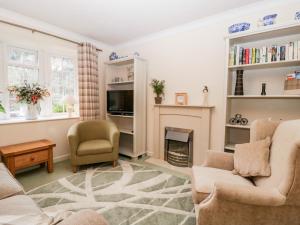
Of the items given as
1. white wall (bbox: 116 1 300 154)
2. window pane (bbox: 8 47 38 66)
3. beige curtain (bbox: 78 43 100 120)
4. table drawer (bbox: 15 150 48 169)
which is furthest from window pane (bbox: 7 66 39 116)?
white wall (bbox: 116 1 300 154)

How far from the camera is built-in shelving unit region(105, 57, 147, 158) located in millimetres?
3215

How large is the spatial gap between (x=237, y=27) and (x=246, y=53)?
1.34ft

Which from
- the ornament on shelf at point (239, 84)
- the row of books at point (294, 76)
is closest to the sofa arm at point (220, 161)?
the ornament on shelf at point (239, 84)

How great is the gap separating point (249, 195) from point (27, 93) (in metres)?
3.16

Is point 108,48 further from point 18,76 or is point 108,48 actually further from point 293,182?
point 293,182

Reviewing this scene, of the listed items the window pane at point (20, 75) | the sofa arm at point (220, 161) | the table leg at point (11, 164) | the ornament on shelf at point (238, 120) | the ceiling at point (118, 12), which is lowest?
the table leg at point (11, 164)

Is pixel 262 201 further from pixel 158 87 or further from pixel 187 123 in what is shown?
pixel 158 87

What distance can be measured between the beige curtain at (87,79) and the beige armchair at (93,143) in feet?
0.86

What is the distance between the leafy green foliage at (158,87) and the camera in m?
3.16

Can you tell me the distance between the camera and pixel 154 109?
128 inches

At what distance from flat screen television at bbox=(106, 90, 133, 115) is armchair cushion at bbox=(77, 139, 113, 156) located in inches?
29.8

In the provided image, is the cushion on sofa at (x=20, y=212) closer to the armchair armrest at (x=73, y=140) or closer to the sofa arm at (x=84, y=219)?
the sofa arm at (x=84, y=219)

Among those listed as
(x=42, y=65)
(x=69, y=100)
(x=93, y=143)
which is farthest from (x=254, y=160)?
(x=42, y=65)

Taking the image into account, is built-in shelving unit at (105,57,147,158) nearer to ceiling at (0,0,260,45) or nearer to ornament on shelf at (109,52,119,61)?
ornament on shelf at (109,52,119,61)
